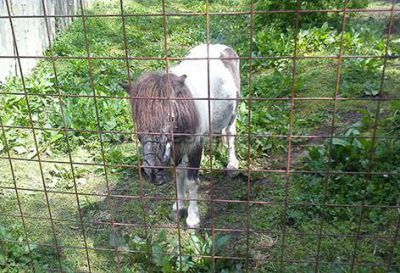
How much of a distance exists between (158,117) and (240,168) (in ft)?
7.14

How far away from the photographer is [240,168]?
4.99 m

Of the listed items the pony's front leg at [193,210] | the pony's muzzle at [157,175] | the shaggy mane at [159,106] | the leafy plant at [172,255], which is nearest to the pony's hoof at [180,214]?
the pony's front leg at [193,210]

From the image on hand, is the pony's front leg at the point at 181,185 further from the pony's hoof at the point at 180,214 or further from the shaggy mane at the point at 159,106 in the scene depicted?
the shaggy mane at the point at 159,106

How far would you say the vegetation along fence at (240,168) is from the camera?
2.69 m

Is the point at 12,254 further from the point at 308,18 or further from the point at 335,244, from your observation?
the point at 308,18

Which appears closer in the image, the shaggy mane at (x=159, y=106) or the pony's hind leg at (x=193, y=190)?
the shaggy mane at (x=159, y=106)

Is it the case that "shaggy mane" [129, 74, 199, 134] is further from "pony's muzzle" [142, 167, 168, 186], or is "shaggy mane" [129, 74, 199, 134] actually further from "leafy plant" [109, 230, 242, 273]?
"leafy plant" [109, 230, 242, 273]

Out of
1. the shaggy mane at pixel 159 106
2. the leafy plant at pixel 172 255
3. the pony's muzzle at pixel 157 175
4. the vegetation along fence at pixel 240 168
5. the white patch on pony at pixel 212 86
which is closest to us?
the vegetation along fence at pixel 240 168

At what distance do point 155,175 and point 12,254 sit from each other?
1369 mm

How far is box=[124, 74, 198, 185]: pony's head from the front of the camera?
3047 millimetres

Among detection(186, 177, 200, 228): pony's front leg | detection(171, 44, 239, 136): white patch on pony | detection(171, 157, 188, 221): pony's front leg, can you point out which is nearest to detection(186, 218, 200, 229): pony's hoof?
detection(186, 177, 200, 228): pony's front leg

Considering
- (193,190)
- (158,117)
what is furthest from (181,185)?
(158,117)

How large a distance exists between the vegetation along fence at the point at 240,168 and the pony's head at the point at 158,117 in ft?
0.79

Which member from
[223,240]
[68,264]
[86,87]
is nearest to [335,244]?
[223,240]
